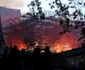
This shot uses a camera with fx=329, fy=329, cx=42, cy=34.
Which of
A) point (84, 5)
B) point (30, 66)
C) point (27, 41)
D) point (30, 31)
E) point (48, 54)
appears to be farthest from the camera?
point (30, 31)

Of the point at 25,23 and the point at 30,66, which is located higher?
the point at 30,66

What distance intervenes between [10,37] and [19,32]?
12.0 feet

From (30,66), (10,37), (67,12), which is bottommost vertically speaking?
(10,37)

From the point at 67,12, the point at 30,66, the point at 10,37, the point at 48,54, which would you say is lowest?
the point at 10,37

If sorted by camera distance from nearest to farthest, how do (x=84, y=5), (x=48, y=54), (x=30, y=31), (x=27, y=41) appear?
1. (x=84, y=5)
2. (x=48, y=54)
3. (x=27, y=41)
4. (x=30, y=31)

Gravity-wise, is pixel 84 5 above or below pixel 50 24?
above

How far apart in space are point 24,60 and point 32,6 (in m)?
5.09

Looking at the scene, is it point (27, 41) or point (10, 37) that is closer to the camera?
point (27, 41)

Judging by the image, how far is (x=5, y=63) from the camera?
17.9 m

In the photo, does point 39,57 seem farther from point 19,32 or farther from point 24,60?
point 19,32


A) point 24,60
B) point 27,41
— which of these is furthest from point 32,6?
point 27,41

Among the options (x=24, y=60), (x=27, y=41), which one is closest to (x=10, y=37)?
(x=27, y=41)

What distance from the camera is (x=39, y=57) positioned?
17781mm

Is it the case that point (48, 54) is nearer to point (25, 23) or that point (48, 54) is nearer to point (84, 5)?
point (84, 5)
